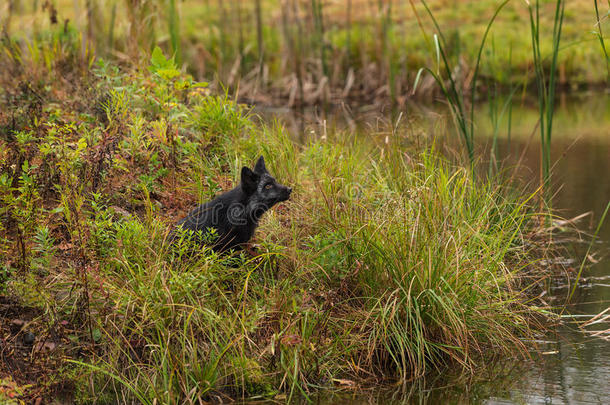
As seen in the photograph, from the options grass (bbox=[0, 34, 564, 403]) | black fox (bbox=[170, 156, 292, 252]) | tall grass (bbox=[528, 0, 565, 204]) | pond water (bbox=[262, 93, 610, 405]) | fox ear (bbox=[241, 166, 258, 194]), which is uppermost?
tall grass (bbox=[528, 0, 565, 204])

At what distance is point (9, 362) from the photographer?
14.8ft

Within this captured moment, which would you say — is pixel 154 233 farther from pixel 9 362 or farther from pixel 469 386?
pixel 469 386

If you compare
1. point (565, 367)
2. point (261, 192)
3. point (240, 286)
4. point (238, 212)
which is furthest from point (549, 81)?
point (240, 286)

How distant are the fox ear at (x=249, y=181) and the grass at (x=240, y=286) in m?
0.43

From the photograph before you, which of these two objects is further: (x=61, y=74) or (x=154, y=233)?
(x=61, y=74)

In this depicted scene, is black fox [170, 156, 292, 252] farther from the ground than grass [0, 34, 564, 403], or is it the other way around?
black fox [170, 156, 292, 252]

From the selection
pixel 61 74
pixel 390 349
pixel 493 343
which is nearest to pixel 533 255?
pixel 493 343

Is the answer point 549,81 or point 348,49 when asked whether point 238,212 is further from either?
point 348,49

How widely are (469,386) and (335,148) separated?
10.4ft

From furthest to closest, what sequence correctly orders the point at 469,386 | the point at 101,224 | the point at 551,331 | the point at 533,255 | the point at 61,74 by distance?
the point at 61,74
the point at 533,255
the point at 551,331
the point at 101,224
the point at 469,386

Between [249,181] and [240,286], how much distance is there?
0.79 m

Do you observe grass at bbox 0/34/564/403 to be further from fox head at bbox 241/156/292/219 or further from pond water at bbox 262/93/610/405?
fox head at bbox 241/156/292/219

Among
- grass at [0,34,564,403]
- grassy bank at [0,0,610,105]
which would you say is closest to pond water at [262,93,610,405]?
grass at [0,34,564,403]

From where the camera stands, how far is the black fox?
5.42 metres
